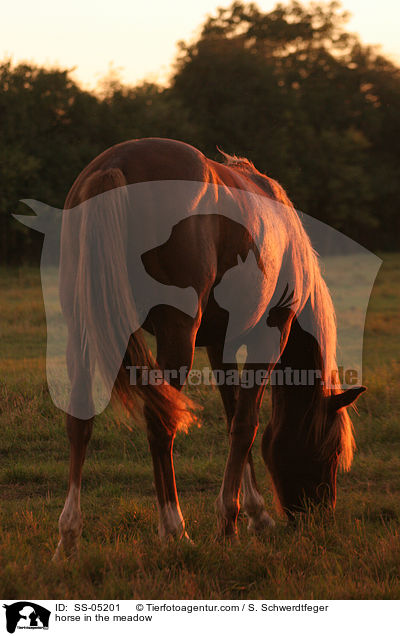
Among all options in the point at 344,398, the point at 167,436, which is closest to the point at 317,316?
the point at 344,398

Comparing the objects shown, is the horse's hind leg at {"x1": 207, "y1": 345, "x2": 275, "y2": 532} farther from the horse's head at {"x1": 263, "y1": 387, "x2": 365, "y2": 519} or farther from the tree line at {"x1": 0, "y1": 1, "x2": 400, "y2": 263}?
the tree line at {"x1": 0, "y1": 1, "x2": 400, "y2": 263}

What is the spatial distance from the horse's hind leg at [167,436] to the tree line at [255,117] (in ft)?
54.8

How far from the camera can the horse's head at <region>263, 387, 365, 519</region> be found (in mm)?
4059

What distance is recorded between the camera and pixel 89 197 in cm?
308

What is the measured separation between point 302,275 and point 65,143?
81.3ft

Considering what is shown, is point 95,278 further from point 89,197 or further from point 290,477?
point 290,477

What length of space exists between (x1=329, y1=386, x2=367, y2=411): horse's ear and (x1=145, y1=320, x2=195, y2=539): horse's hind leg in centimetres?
122

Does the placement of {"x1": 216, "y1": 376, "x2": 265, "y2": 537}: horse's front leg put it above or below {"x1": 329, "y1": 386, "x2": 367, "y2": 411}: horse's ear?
below
